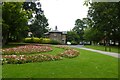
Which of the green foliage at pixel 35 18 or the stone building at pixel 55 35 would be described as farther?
the stone building at pixel 55 35

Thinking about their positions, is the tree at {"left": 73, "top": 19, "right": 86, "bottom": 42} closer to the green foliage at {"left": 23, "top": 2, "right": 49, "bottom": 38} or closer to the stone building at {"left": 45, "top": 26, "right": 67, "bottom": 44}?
the stone building at {"left": 45, "top": 26, "right": 67, "bottom": 44}

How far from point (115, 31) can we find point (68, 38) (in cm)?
4202

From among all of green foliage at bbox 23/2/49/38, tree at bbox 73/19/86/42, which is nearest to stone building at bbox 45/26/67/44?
green foliage at bbox 23/2/49/38

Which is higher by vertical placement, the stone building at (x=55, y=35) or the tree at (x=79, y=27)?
the tree at (x=79, y=27)

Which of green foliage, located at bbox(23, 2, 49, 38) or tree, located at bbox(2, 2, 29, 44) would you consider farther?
green foliage, located at bbox(23, 2, 49, 38)

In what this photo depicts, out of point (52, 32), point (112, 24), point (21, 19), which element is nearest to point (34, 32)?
point (52, 32)

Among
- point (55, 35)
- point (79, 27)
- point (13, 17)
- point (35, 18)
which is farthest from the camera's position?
point (79, 27)

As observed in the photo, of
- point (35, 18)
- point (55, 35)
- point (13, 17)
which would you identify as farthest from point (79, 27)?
point (13, 17)

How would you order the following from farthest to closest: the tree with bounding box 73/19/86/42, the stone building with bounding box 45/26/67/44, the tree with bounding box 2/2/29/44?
the tree with bounding box 73/19/86/42 → the stone building with bounding box 45/26/67/44 → the tree with bounding box 2/2/29/44

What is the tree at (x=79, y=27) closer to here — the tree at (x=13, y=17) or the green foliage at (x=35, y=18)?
the green foliage at (x=35, y=18)

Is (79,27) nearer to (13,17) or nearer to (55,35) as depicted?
(55,35)

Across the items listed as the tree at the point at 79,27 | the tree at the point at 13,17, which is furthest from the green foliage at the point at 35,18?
the tree at the point at 79,27

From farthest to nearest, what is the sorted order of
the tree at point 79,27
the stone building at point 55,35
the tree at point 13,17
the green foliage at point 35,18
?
the tree at point 79,27
the stone building at point 55,35
the green foliage at point 35,18
the tree at point 13,17

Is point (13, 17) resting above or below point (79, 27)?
below
